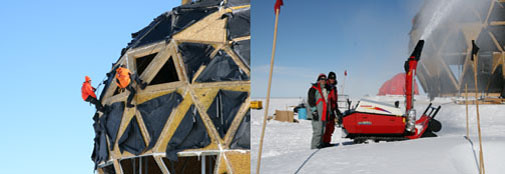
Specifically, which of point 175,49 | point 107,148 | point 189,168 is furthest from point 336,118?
point 107,148

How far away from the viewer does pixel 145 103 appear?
7227mm

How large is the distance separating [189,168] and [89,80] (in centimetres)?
369

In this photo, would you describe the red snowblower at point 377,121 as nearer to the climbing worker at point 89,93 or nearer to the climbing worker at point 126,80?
the climbing worker at point 126,80

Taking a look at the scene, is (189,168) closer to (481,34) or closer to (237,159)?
(237,159)

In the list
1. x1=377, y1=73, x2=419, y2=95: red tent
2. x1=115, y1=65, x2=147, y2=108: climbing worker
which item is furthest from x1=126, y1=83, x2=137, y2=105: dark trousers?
x1=377, y1=73, x2=419, y2=95: red tent

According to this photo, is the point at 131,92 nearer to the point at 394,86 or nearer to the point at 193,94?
the point at 193,94

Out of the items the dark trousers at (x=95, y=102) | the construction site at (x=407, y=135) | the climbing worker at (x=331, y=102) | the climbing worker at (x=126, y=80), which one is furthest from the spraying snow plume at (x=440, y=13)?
the dark trousers at (x=95, y=102)

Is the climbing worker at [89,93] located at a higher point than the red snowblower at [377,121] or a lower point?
higher

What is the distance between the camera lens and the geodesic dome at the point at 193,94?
6504 millimetres

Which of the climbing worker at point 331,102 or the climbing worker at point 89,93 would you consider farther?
the climbing worker at point 89,93

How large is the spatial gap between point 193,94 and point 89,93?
337 centimetres

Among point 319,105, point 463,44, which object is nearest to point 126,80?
point 319,105

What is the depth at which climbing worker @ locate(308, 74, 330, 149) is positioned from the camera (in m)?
6.59

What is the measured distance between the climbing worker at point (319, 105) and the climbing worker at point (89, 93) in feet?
17.3
